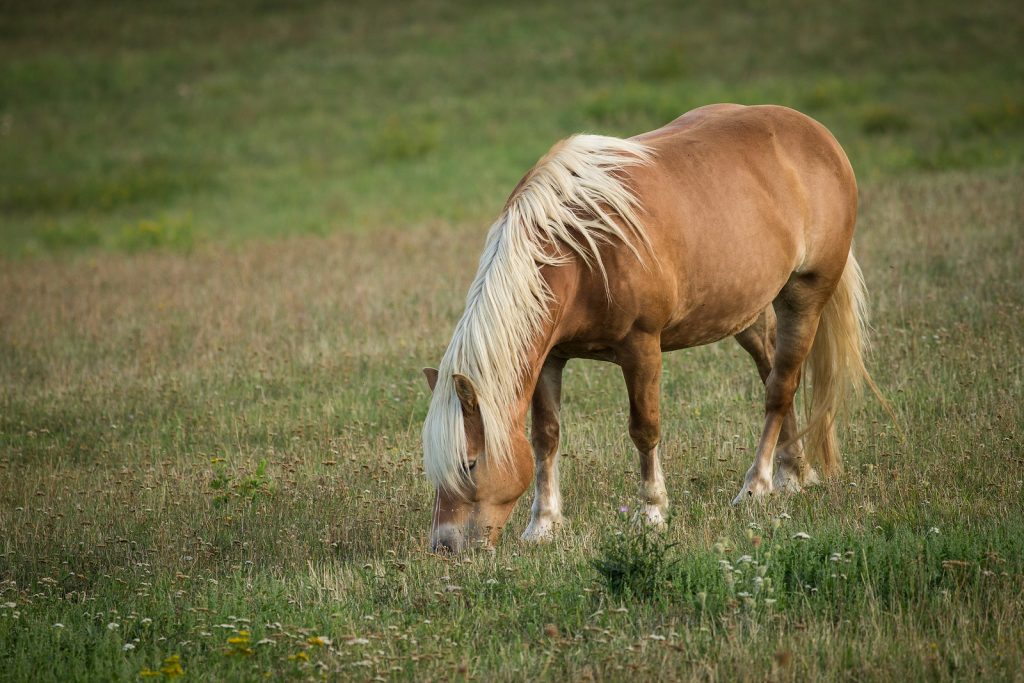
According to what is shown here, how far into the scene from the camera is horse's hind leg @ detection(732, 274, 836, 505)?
5.77 metres

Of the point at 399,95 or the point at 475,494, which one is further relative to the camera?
the point at 399,95

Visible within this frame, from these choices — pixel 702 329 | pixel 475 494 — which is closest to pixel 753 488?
pixel 702 329

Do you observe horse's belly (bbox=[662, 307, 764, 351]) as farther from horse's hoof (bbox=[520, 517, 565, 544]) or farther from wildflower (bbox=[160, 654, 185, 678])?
wildflower (bbox=[160, 654, 185, 678])

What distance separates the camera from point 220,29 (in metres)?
32.6

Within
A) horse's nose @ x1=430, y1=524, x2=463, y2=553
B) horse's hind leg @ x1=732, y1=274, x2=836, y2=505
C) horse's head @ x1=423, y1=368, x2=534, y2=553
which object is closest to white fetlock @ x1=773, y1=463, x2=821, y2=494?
horse's hind leg @ x1=732, y1=274, x2=836, y2=505

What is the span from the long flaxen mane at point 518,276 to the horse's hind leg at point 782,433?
169cm

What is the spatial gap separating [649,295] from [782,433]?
175cm

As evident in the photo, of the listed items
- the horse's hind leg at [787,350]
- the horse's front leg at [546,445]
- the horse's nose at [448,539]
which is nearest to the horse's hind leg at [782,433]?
the horse's hind leg at [787,350]

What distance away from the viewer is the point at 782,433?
6215mm

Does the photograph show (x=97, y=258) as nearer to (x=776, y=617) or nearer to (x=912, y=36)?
(x=776, y=617)

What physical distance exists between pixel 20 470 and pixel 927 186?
11.0 m

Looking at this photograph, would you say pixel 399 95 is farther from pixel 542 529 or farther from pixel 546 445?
pixel 542 529

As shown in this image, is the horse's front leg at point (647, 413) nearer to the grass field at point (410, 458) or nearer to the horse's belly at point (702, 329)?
the grass field at point (410, 458)

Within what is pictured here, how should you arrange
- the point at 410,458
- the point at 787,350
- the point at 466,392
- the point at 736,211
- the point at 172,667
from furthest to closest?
the point at 410,458 → the point at 787,350 → the point at 736,211 → the point at 466,392 → the point at 172,667
